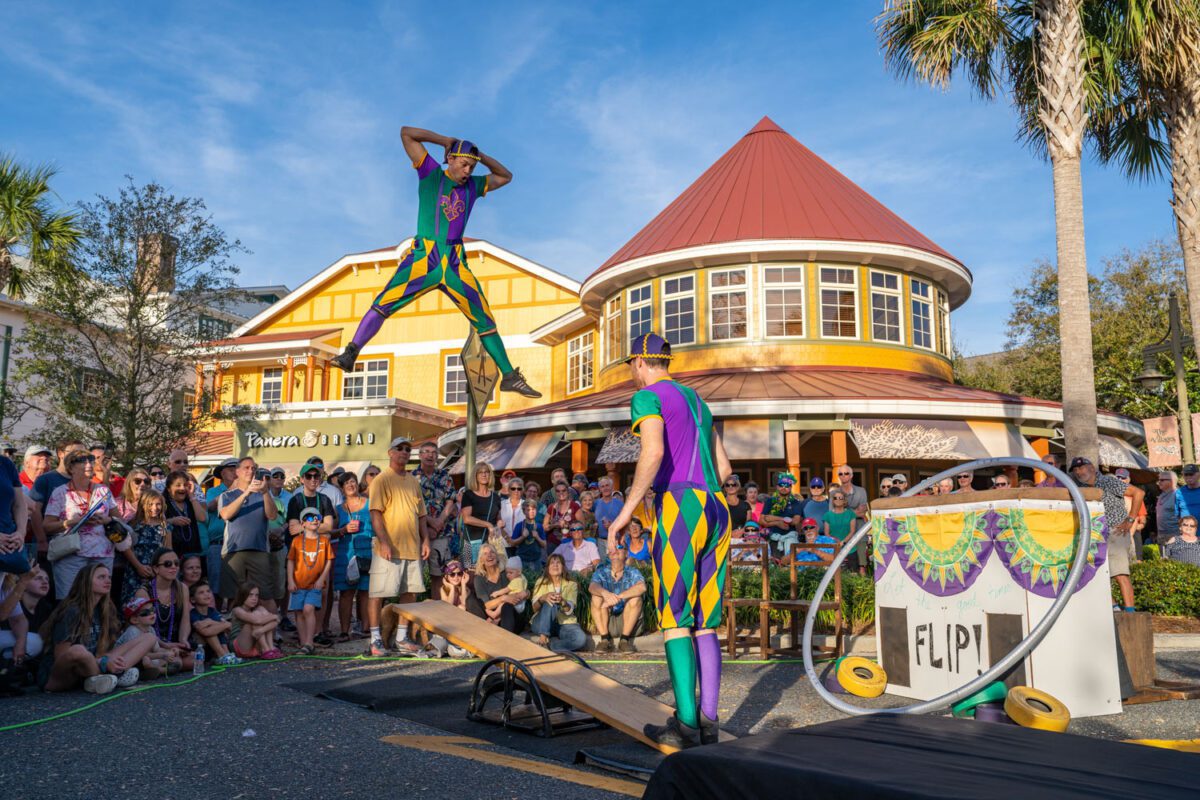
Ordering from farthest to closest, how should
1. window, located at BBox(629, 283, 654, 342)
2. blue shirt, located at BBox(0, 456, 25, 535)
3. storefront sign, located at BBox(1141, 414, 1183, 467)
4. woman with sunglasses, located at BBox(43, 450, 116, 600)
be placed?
window, located at BBox(629, 283, 654, 342), storefront sign, located at BBox(1141, 414, 1183, 467), woman with sunglasses, located at BBox(43, 450, 116, 600), blue shirt, located at BBox(0, 456, 25, 535)

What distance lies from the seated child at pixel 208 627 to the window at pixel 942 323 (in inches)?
757

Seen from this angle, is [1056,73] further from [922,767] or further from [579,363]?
[579,363]

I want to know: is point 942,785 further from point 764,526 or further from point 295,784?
point 764,526

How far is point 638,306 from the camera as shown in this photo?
23641 mm

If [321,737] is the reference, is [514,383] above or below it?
above

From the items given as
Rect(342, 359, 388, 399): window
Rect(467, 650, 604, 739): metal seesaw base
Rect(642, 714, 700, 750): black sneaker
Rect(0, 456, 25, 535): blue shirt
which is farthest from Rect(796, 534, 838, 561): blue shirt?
Rect(342, 359, 388, 399): window

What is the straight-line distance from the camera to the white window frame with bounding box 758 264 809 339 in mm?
21969

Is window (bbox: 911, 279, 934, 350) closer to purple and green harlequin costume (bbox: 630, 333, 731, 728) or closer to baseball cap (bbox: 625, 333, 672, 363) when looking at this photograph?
baseball cap (bbox: 625, 333, 672, 363)

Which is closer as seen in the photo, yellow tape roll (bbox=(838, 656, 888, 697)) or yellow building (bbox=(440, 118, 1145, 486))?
yellow tape roll (bbox=(838, 656, 888, 697))

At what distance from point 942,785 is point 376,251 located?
3214cm

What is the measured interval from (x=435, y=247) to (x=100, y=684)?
668 cm

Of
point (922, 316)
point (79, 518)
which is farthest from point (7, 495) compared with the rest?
point (922, 316)

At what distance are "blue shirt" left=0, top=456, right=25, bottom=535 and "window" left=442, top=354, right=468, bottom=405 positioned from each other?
24.6m

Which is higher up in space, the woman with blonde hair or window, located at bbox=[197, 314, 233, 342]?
window, located at bbox=[197, 314, 233, 342]
